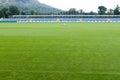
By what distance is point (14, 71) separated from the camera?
24.5 ft

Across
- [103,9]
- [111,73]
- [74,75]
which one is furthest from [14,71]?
[103,9]

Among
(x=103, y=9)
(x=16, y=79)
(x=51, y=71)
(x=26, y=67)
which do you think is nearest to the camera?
(x=16, y=79)

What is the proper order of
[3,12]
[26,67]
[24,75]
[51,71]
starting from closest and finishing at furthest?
[24,75] → [51,71] → [26,67] → [3,12]

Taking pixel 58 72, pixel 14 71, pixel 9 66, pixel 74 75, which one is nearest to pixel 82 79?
pixel 74 75

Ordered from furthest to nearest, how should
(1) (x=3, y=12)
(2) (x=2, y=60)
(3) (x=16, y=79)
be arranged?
(1) (x=3, y=12) → (2) (x=2, y=60) → (3) (x=16, y=79)

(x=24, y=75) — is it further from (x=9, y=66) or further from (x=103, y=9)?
(x=103, y=9)

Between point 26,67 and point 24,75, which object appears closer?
point 24,75

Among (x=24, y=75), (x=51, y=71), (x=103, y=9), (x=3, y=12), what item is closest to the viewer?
(x=24, y=75)

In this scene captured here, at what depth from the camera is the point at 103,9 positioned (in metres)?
125

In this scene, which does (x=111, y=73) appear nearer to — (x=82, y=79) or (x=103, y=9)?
(x=82, y=79)

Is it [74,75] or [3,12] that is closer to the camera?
[74,75]

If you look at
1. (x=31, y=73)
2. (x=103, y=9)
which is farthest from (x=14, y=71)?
(x=103, y=9)

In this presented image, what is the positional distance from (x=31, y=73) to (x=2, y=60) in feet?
7.70

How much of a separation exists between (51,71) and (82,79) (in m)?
1.11
